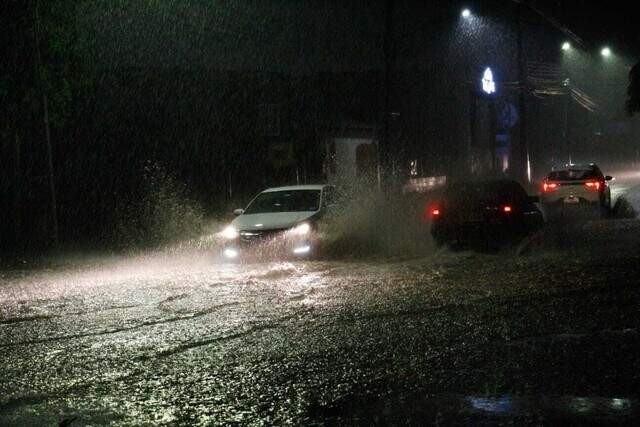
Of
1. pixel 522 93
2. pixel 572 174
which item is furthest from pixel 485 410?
pixel 522 93

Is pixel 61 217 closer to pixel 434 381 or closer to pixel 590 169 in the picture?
pixel 590 169

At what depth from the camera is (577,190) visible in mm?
26500

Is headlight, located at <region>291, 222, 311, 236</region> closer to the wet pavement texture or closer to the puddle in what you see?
Result: the wet pavement texture

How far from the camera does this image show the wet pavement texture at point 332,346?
591 cm

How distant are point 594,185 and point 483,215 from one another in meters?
11.0

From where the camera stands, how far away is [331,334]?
344 inches

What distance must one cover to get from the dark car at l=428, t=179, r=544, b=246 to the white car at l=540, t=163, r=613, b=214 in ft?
31.2

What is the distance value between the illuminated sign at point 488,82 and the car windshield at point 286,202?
32747 mm

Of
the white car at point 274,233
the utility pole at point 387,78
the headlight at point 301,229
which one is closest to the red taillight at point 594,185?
the utility pole at point 387,78

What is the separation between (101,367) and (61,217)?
70.2 feet

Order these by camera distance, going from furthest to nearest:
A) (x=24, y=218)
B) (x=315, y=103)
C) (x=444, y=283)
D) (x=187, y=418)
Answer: (x=315, y=103), (x=24, y=218), (x=444, y=283), (x=187, y=418)

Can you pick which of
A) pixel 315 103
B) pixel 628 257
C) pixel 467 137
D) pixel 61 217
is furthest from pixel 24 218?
pixel 467 137

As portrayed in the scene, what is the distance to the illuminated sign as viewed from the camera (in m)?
48.4

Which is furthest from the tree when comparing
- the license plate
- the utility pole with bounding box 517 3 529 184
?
the utility pole with bounding box 517 3 529 184
